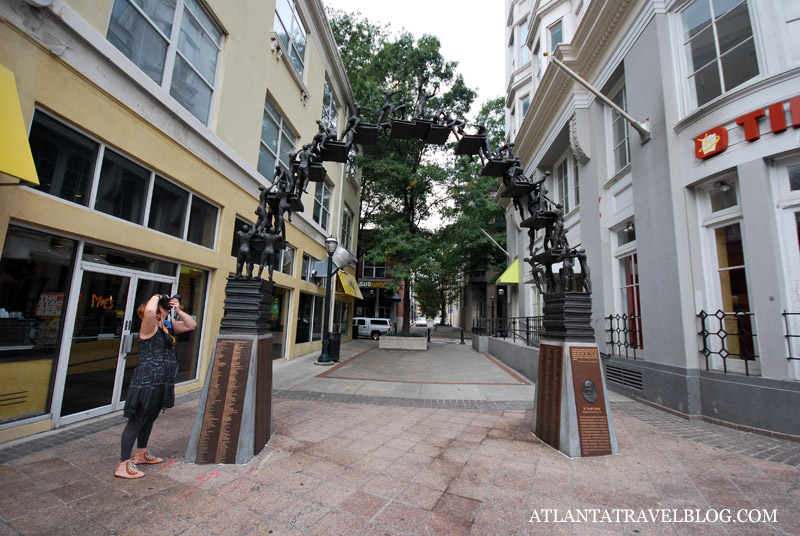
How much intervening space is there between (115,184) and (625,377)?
10139 mm

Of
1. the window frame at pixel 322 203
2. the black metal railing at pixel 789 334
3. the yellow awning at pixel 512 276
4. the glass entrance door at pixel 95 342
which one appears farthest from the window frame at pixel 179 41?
the yellow awning at pixel 512 276

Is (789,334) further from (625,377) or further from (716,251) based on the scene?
(625,377)

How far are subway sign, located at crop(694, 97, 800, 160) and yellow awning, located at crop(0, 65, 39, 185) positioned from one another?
9.22m

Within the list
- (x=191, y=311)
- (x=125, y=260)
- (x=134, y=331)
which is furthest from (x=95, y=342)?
(x=191, y=311)

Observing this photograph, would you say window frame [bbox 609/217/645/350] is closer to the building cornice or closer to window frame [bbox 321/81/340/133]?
the building cornice

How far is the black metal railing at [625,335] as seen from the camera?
747 cm

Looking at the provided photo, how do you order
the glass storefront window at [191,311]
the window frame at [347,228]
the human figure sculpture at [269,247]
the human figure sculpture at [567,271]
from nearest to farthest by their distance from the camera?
the human figure sculpture at [269,247]
the human figure sculpture at [567,271]
the glass storefront window at [191,311]
the window frame at [347,228]

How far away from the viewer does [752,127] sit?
514 centimetres

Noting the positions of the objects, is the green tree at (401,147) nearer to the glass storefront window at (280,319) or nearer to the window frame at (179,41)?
the glass storefront window at (280,319)

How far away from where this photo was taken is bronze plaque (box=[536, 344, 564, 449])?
4.14 meters

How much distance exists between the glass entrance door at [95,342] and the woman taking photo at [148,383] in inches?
92.2

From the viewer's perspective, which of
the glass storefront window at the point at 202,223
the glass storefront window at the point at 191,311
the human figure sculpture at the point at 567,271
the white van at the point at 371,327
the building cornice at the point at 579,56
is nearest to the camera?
the human figure sculpture at the point at 567,271

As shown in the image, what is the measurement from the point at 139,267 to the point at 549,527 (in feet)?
22.2

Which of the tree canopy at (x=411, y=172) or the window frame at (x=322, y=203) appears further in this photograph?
the tree canopy at (x=411, y=172)
